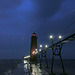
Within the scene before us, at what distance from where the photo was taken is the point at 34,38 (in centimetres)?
6138

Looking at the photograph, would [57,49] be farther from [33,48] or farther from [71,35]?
[33,48]

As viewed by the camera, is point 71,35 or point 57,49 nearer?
point 71,35

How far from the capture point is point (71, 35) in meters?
11.5

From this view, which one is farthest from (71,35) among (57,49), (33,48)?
(33,48)

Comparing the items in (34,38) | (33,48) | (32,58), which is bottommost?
(32,58)

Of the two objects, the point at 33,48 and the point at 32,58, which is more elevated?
the point at 33,48

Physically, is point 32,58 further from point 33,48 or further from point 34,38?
point 34,38

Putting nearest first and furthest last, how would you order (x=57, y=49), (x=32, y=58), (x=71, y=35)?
(x=71, y=35) → (x=57, y=49) → (x=32, y=58)

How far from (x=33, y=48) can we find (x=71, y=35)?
48.5 m

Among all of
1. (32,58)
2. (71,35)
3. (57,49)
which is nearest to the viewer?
(71,35)

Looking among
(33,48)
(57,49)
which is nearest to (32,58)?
(33,48)

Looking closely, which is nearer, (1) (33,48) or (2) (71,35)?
(2) (71,35)

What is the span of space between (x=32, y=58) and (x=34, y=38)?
12298 mm

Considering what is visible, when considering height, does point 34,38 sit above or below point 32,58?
above
